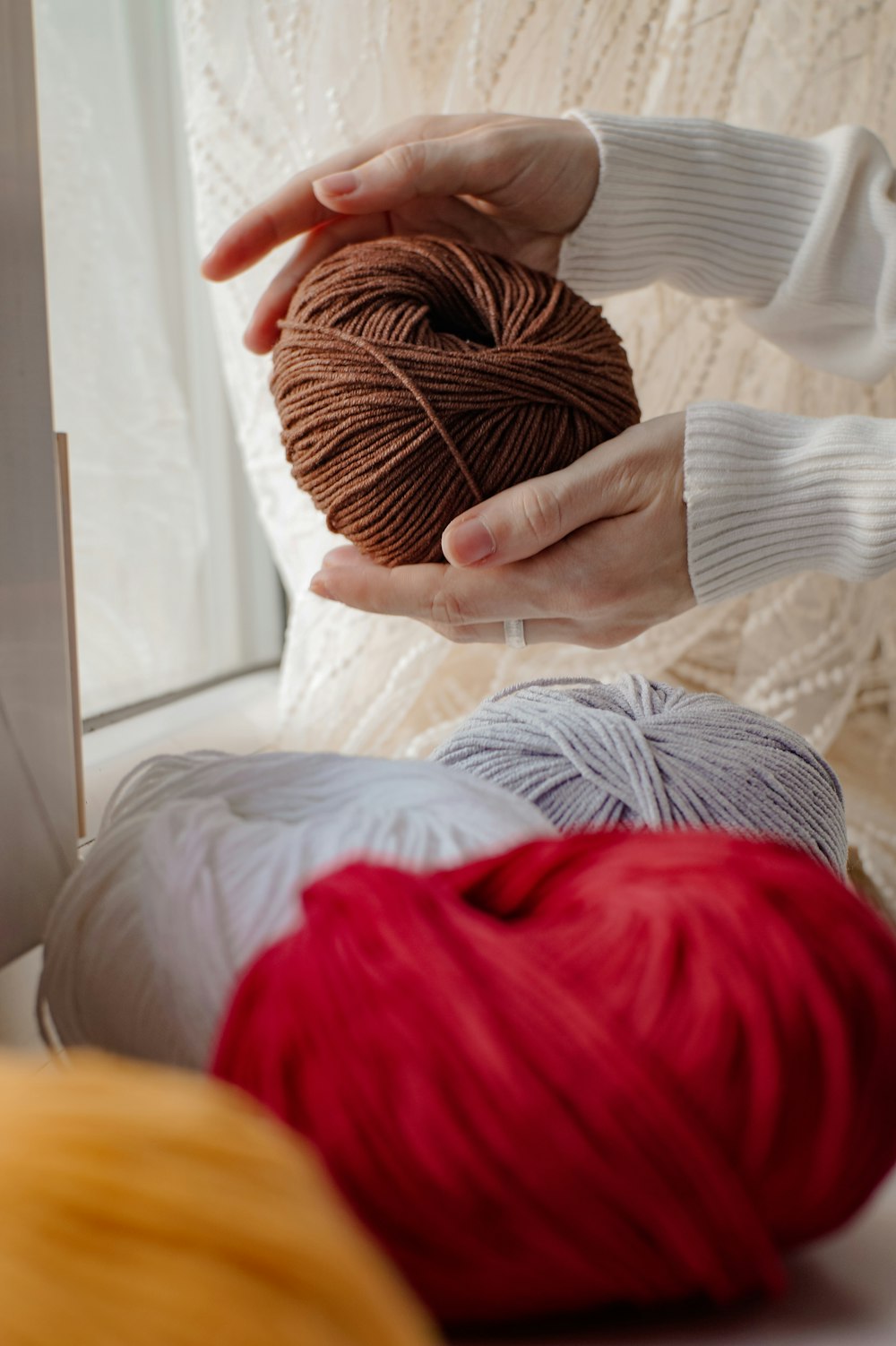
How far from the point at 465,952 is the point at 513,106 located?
0.77 metres

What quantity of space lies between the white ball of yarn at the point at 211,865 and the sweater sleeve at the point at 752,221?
1.58ft

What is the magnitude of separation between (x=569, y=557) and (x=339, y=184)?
25cm

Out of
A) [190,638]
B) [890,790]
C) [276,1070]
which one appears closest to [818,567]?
[890,790]

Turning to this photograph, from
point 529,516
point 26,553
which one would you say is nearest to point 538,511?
point 529,516

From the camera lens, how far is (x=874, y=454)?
608 mm

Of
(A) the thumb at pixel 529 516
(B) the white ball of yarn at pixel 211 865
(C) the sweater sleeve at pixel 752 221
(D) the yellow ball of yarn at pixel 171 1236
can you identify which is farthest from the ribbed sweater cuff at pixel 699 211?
(D) the yellow ball of yarn at pixel 171 1236

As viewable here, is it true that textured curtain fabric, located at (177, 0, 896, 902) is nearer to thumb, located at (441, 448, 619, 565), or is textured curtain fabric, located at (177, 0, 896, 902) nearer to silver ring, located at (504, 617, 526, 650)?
silver ring, located at (504, 617, 526, 650)

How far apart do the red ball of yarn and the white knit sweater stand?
38 cm

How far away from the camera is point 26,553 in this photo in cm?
45

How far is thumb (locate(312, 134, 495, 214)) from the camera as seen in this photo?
24.2 inches

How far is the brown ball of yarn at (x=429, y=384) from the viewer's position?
1.72 feet

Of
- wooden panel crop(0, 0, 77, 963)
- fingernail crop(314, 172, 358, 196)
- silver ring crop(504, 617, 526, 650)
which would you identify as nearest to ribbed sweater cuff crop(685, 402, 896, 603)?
silver ring crop(504, 617, 526, 650)

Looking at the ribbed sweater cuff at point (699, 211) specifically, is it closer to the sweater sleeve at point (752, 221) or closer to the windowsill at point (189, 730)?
the sweater sleeve at point (752, 221)

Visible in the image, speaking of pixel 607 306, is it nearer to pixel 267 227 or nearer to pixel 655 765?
pixel 267 227
